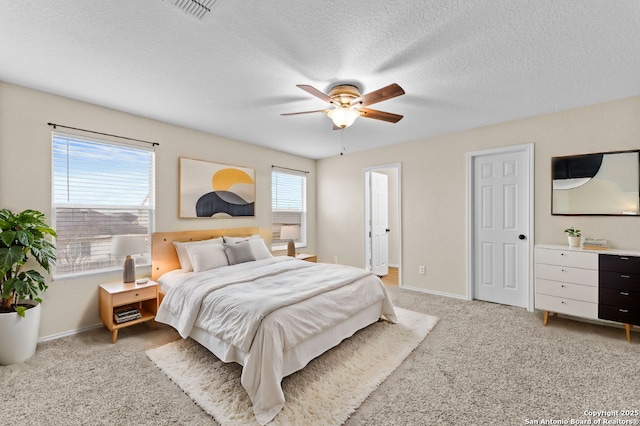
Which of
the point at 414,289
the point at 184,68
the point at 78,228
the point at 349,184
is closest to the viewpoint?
the point at 184,68

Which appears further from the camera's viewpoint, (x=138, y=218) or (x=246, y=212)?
(x=246, y=212)

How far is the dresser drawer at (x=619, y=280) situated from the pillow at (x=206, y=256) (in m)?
4.15

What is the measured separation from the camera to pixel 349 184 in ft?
18.2

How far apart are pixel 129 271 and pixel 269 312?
2.06 metres

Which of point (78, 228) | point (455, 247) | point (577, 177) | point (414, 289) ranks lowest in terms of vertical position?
point (414, 289)

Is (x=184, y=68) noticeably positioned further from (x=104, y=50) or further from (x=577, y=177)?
(x=577, y=177)

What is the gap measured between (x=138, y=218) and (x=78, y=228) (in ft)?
1.91

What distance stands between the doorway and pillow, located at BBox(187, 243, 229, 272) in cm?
349

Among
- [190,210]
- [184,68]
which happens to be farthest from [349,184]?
[184,68]

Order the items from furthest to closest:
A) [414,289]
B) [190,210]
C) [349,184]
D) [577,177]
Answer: [349,184], [414,289], [190,210], [577,177]

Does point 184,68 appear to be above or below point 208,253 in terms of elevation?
above

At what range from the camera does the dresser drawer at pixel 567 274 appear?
288 cm

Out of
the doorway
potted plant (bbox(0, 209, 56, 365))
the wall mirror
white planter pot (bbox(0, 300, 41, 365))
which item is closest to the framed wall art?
potted plant (bbox(0, 209, 56, 365))

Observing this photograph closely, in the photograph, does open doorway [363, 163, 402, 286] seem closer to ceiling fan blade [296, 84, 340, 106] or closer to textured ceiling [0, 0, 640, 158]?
textured ceiling [0, 0, 640, 158]
